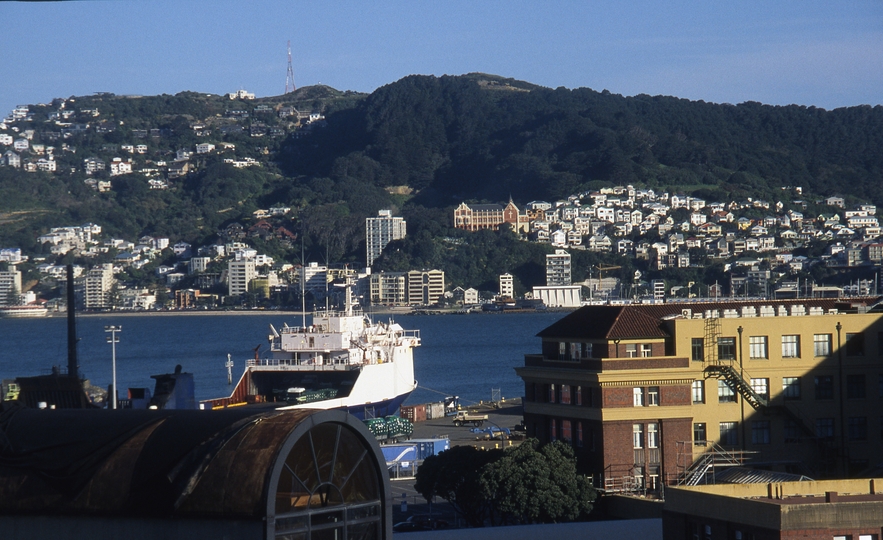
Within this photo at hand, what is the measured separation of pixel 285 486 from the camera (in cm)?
651

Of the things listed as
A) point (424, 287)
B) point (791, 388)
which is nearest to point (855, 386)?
point (791, 388)

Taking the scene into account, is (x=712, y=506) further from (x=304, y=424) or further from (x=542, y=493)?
(x=304, y=424)

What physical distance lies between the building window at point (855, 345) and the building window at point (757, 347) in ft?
5.16

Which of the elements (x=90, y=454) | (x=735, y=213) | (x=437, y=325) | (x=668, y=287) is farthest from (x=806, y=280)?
(x=90, y=454)

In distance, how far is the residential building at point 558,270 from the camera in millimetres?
161250

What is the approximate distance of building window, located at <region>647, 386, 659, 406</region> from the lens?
20625mm

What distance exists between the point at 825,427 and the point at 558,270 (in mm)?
140144

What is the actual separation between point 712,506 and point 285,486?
8.73 m

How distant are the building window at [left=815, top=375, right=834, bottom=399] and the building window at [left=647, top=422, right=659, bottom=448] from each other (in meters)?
3.40

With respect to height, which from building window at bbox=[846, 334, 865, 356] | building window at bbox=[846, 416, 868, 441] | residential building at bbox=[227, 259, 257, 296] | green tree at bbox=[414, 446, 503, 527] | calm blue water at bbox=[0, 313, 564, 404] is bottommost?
calm blue water at bbox=[0, 313, 564, 404]

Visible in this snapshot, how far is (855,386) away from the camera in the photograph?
21.8 m

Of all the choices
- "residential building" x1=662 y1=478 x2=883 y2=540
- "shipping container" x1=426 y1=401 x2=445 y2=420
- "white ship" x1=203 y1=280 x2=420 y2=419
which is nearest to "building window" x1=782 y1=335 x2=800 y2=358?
"residential building" x1=662 y1=478 x2=883 y2=540

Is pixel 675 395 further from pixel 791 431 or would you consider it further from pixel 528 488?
pixel 528 488

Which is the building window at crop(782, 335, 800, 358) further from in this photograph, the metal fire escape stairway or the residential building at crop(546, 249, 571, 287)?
the residential building at crop(546, 249, 571, 287)
